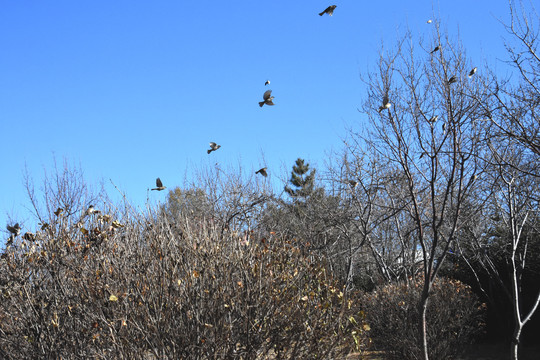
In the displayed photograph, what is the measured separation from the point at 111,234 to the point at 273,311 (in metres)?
1.97

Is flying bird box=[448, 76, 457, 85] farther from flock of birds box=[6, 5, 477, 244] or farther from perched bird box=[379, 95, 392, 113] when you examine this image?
perched bird box=[379, 95, 392, 113]

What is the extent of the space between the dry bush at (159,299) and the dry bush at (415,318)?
13.2ft

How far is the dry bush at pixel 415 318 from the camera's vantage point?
9305 mm

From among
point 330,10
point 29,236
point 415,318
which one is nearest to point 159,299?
point 29,236

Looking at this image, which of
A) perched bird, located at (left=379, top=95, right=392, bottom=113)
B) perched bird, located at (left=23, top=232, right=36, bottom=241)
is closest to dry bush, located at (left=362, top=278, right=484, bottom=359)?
perched bird, located at (left=379, top=95, right=392, bottom=113)

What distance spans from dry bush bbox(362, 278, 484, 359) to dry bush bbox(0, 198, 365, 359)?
4031mm

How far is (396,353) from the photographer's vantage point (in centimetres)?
961

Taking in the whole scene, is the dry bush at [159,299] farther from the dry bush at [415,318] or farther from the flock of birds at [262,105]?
the dry bush at [415,318]

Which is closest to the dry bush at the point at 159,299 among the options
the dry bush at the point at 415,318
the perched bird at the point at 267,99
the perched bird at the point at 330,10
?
the perched bird at the point at 267,99

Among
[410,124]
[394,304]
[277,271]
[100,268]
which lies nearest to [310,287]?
[277,271]

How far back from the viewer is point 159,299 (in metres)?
4.48

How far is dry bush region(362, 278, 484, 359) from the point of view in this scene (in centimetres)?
930

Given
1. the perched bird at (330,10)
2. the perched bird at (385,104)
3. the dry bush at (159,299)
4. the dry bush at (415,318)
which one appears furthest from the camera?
the dry bush at (415,318)

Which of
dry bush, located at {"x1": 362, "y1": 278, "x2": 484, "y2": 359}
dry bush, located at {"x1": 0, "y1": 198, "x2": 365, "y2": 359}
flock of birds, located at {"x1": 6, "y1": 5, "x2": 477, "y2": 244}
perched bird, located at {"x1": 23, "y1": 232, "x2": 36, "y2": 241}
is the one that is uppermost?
flock of birds, located at {"x1": 6, "y1": 5, "x2": 477, "y2": 244}
